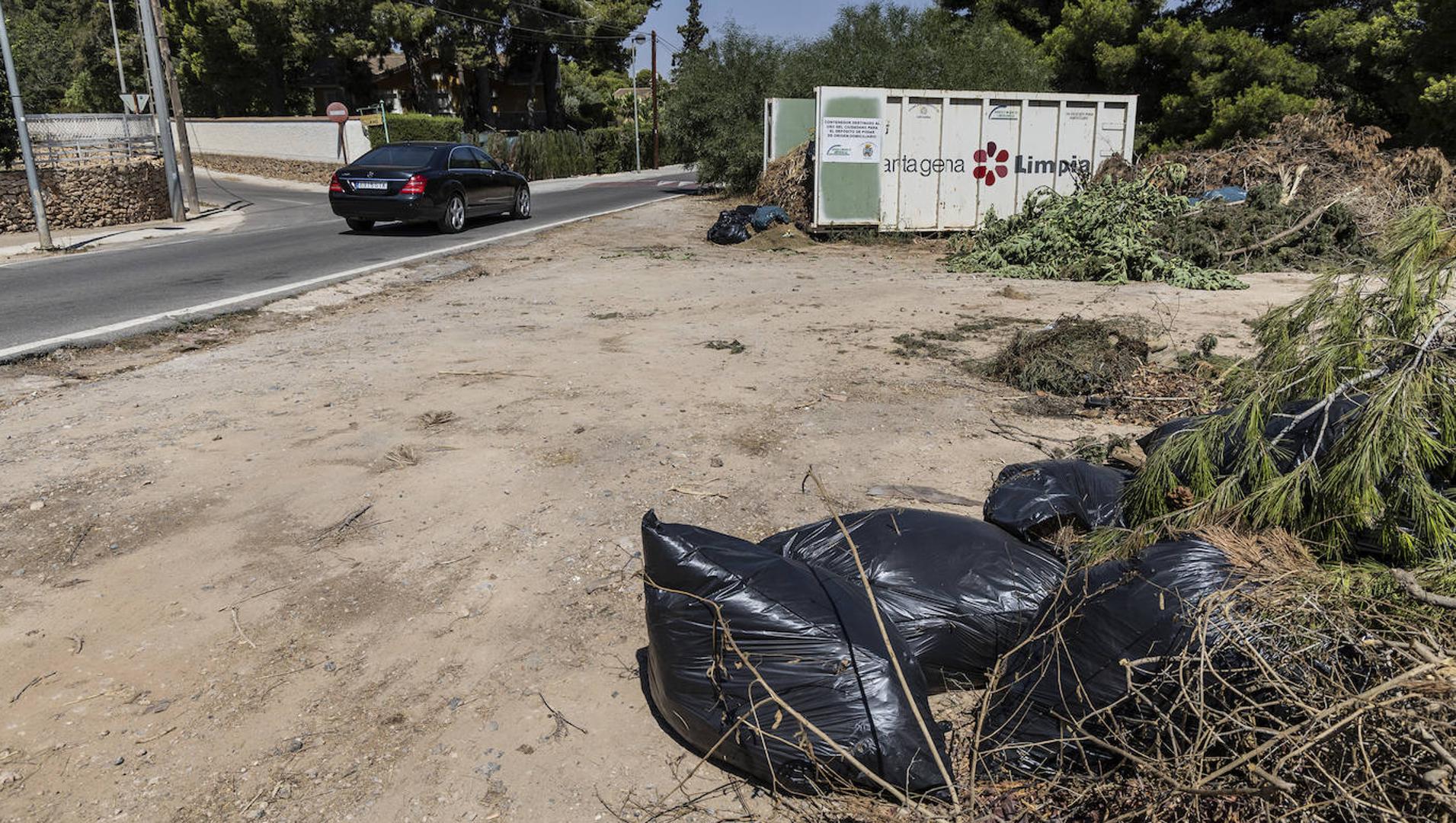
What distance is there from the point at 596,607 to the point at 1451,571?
2625mm

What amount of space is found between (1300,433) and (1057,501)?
2.65 feet

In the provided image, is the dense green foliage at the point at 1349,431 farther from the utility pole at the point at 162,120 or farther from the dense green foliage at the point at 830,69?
the utility pole at the point at 162,120

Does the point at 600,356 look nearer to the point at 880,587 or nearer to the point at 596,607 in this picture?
the point at 596,607

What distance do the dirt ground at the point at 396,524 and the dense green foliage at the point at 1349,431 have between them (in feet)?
5.19

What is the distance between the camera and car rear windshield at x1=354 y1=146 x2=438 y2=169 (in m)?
16.1

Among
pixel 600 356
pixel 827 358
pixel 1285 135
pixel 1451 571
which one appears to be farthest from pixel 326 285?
pixel 1285 135

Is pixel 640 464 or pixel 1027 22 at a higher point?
pixel 1027 22

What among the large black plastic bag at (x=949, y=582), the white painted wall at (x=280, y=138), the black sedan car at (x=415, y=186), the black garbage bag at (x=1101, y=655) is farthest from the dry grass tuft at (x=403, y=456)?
the white painted wall at (x=280, y=138)

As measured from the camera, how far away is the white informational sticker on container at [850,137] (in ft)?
47.5

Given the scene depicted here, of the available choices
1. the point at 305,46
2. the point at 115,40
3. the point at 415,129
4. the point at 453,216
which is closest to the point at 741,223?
the point at 453,216

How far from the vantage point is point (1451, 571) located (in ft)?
7.45

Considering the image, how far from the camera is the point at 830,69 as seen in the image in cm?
2197

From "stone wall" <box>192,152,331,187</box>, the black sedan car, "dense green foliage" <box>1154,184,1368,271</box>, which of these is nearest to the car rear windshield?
the black sedan car

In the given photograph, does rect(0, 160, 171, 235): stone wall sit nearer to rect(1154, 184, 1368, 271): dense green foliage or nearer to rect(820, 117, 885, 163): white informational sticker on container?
rect(820, 117, 885, 163): white informational sticker on container
